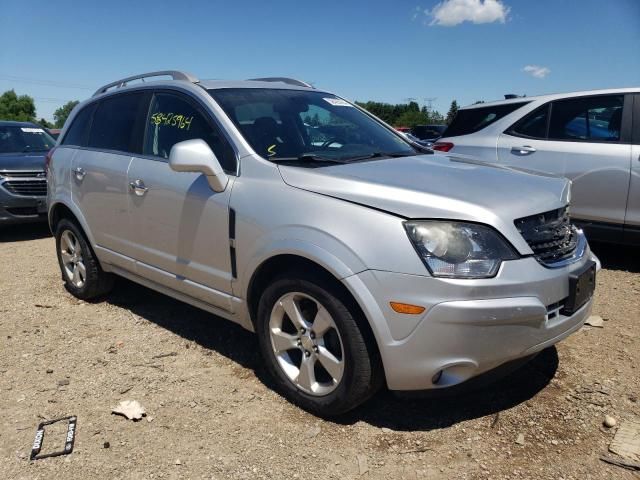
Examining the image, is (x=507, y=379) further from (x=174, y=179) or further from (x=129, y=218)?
(x=129, y=218)

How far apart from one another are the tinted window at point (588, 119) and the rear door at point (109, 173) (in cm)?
398

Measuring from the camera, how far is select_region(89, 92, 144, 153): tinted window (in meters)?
4.11

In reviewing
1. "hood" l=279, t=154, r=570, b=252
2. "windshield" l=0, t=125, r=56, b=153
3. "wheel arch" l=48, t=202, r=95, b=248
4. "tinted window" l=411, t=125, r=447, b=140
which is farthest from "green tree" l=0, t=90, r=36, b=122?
"hood" l=279, t=154, r=570, b=252

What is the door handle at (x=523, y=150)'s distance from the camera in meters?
5.71

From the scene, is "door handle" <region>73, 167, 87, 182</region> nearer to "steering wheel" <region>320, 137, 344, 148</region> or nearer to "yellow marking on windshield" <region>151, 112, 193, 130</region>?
"yellow marking on windshield" <region>151, 112, 193, 130</region>

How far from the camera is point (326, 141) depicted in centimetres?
349

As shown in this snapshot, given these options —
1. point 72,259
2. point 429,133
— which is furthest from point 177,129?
point 429,133

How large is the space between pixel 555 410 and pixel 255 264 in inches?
68.1

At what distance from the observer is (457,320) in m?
2.37

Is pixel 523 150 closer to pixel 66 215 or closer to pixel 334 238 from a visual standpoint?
pixel 334 238

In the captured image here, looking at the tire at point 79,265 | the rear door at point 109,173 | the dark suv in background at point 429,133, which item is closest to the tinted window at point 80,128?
the rear door at point 109,173

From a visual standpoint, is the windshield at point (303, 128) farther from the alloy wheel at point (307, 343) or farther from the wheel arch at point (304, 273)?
the alloy wheel at point (307, 343)

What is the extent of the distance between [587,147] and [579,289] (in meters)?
3.18

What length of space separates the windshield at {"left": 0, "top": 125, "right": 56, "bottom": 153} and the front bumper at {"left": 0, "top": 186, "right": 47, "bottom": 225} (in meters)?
1.35
